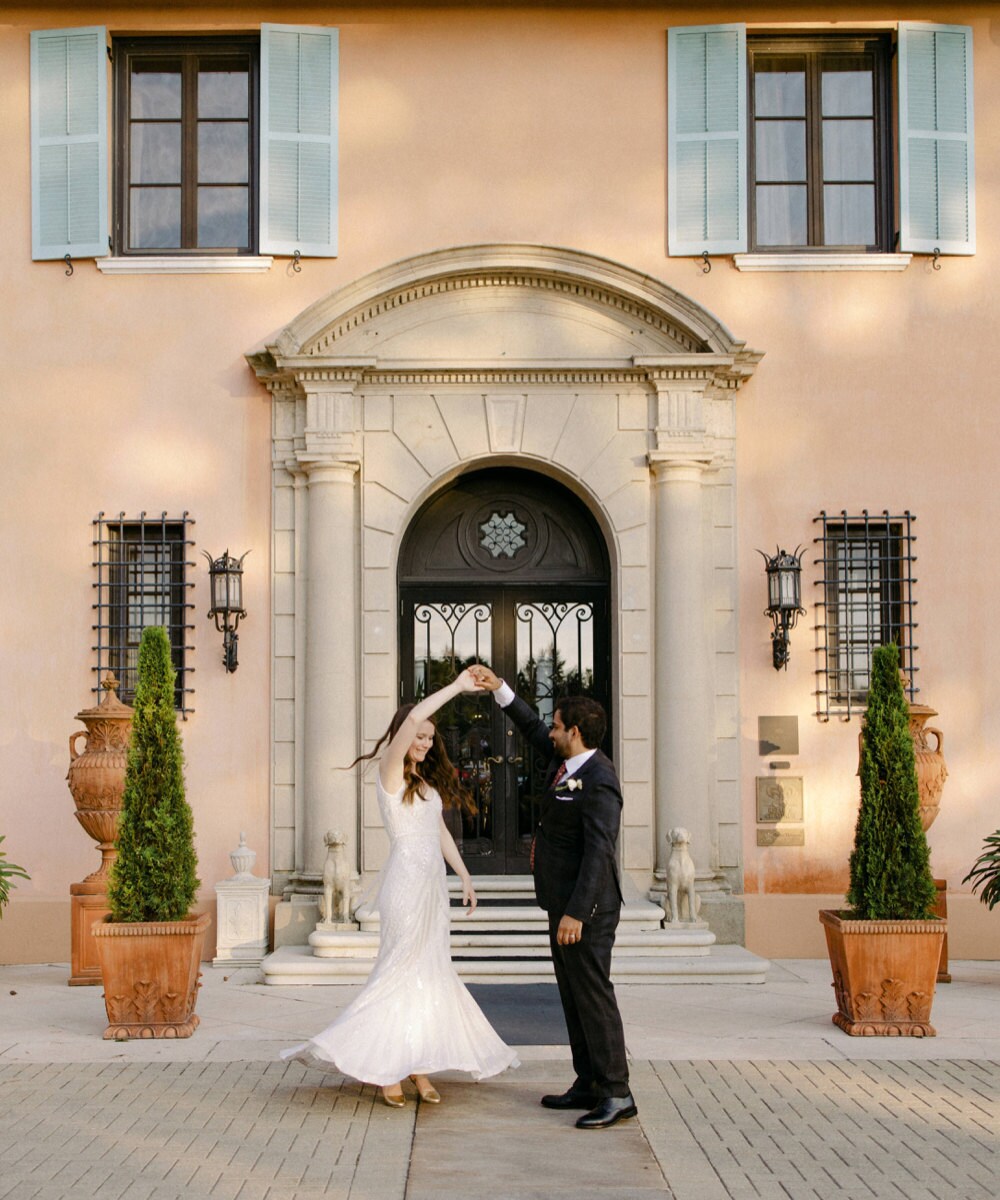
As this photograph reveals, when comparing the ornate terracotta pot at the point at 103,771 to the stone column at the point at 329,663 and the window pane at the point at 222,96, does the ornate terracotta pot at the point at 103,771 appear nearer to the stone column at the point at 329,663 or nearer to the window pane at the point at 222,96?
the stone column at the point at 329,663

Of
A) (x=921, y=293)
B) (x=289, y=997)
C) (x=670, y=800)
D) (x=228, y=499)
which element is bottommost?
(x=289, y=997)

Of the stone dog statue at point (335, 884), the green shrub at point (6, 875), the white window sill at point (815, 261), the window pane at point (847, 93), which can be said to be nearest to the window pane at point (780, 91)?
the window pane at point (847, 93)

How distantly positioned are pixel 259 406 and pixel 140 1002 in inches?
193

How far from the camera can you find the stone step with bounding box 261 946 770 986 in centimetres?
987

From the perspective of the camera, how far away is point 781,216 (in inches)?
459

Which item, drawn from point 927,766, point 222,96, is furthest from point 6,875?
point 927,766

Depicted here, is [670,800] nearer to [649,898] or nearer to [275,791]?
[649,898]

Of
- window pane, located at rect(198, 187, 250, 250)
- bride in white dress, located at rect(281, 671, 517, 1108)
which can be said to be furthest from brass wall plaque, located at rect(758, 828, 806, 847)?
window pane, located at rect(198, 187, 250, 250)

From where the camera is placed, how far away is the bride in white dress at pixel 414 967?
6414 mm

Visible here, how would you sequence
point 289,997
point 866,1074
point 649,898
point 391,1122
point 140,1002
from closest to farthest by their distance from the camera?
point 391,1122 < point 866,1074 < point 140,1002 < point 289,997 < point 649,898

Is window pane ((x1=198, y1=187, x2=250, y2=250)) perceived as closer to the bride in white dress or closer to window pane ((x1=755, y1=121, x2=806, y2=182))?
window pane ((x1=755, y1=121, x2=806, y2=182))

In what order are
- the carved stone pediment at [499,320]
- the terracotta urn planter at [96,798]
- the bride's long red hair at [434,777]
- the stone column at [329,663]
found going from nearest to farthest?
the bride's long red hair at [434,777] → the terracotta urn planter at [96,798] → the stone column at [329,663] → the carved stone pediment at [499,320]

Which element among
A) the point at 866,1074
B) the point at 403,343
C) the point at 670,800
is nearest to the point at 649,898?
the point at 670,800

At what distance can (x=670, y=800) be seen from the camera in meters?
10.9
